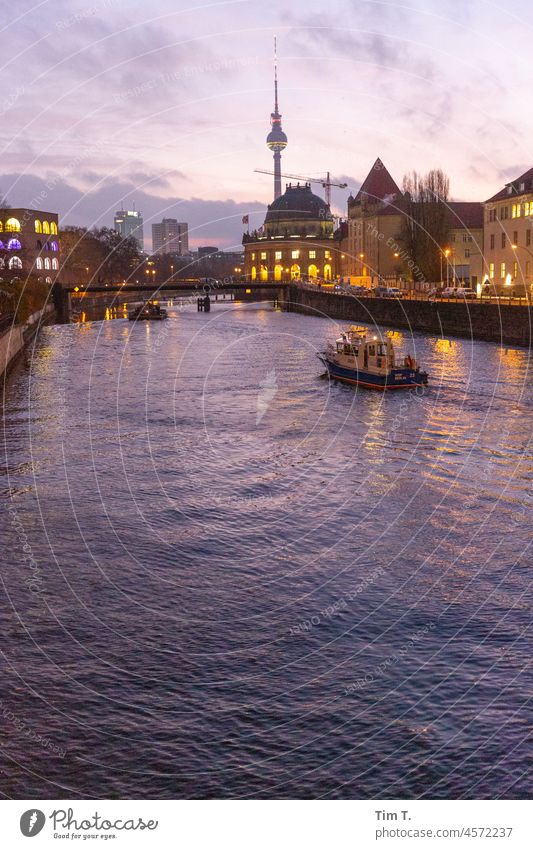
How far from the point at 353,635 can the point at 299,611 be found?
1961mm

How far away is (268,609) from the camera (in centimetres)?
2506

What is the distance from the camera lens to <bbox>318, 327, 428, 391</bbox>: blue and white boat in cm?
6638

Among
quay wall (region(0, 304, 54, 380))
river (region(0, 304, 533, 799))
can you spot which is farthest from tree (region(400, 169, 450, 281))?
river (region(0, 304, 533, 799))

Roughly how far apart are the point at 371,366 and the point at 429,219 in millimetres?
77750

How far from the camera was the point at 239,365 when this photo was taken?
84375 millimetres

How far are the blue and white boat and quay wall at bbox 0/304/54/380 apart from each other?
2605 cm

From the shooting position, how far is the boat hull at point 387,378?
6606 cm

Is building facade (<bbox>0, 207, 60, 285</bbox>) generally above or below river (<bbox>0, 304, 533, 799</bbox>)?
above

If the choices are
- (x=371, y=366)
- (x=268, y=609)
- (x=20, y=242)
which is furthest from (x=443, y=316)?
(x=20, y=242)

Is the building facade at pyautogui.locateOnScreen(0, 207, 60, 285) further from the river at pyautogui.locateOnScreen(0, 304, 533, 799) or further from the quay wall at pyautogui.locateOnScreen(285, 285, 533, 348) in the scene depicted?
the river at pyautogui.locateOnScreen(0, 304, 533, 799)

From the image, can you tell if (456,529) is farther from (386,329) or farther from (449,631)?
(386,329)

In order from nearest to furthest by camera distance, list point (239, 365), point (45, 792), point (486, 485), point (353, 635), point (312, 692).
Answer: point (45, 792) < point (312, 692) < point (353, 635) < point (486, 485) < point (239, 365)

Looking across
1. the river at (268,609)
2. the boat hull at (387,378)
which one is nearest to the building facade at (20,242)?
the boat hull at (387,378)
